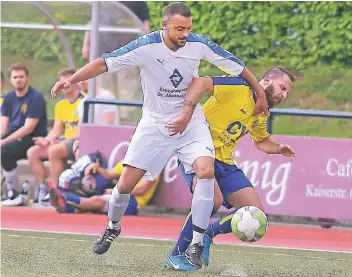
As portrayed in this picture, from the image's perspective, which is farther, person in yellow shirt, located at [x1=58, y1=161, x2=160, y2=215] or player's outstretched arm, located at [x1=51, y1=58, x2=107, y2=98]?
person in yellow shirt, located at [x1=58, y1=161, x2=160, y2=215]

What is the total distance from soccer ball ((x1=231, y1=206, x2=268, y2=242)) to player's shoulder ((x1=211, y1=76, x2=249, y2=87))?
95 cm

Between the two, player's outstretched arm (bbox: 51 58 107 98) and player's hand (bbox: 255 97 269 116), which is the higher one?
player's outstretched arm (bbox: 51 58 107 98)

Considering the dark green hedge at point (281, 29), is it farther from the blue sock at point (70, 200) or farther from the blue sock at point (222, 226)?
the blue sock at point (222, 226)

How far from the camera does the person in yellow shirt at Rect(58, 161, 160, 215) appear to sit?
1209 centimetres

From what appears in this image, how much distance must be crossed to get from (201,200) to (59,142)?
228 inches

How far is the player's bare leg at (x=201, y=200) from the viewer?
752 cm

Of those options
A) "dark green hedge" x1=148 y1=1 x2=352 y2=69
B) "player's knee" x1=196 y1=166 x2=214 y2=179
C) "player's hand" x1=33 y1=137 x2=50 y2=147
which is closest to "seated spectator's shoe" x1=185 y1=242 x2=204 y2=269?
"player's knee" x1=196 y1=166 x2=214 y2=179

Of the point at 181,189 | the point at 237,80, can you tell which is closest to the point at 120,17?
the point at 181,189

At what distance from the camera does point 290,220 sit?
39.8ft

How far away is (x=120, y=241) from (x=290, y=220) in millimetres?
3120

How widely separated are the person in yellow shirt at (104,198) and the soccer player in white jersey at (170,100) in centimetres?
420

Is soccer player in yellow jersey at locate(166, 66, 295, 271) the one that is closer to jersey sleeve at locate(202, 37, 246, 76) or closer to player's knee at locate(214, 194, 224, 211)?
player's knee at locate(214, 194, 224, 211)

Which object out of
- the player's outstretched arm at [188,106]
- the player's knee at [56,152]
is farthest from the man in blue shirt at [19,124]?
the player's outstretched arm at [188,106]

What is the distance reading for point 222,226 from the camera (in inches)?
308
